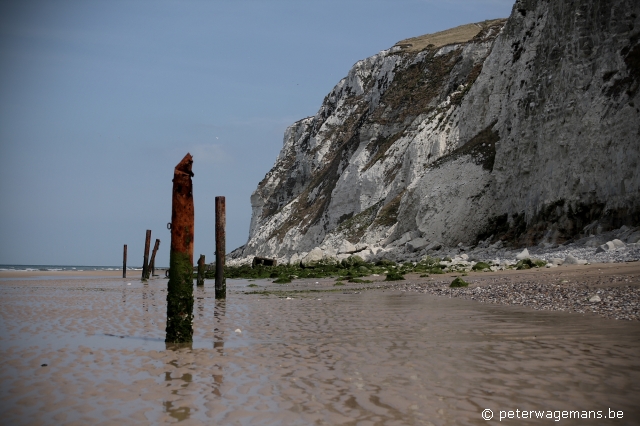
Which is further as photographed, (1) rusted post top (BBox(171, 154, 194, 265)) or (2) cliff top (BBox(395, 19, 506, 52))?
(2) cliff top (BBox(395, 19, 506, 52))

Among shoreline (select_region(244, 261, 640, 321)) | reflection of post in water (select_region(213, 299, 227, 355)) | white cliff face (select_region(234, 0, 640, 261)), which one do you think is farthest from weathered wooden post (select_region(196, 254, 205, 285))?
white cliff face (select_region(234, 0, 640, 261))

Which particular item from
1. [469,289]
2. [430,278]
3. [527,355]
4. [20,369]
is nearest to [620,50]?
[430,278]

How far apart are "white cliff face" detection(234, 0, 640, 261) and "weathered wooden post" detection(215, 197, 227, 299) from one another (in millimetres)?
15830

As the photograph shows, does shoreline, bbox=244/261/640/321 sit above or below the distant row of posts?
below

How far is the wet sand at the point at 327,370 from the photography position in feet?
16.2

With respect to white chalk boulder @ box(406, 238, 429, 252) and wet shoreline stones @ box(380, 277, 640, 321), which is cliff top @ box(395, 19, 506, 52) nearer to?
white chalk boulder @ box(406, 238, 429, 252)

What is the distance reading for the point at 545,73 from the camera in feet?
102

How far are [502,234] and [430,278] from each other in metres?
12.0

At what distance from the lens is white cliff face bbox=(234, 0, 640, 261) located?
85.4ft

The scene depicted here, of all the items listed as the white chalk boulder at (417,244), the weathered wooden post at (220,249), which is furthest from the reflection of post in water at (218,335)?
the white chalk boulder at (417,244)

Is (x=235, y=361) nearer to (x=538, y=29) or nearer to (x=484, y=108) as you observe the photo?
(x=538, y=29)

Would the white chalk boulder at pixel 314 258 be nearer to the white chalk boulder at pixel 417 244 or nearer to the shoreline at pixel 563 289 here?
the white chalk boulder at pixel 417 244

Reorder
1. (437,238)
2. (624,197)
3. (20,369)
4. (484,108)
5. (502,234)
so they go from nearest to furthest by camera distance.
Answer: (20,369), (624,197), (502,234), (437,238), (484,108)

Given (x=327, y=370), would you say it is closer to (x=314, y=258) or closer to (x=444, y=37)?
(x=314, y=258)
